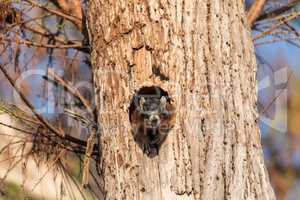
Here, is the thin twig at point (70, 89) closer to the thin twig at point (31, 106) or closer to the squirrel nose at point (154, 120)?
the thin twig at point (31, 106)

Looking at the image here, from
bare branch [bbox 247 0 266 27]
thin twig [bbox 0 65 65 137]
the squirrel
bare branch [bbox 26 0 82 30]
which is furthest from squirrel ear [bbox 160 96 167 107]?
bare branch [bbox 247 0 266 27]

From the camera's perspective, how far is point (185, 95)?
1952mm

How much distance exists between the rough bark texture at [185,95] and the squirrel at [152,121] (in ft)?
0.08

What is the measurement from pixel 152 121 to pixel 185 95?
0.15 metres

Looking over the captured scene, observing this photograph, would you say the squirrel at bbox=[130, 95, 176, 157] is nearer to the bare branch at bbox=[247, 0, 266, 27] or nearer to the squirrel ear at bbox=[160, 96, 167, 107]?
the squirrel ear at bbox=[160, 96, 167, 107]

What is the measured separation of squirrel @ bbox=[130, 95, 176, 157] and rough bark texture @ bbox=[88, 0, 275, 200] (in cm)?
2

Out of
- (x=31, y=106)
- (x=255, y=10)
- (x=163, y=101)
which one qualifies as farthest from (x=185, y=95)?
(x=255, y=10)

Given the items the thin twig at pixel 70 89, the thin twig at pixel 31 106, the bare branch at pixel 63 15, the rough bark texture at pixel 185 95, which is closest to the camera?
the rough bark texture at pixel 185 95

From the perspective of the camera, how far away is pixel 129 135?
77.5 inches

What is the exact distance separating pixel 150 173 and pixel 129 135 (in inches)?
6.2

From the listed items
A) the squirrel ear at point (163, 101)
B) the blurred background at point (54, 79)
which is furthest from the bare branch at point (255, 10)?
the squirrel ear at point (163, 101)

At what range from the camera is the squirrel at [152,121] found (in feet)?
6.30

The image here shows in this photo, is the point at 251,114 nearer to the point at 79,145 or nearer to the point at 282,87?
the point at 282,87

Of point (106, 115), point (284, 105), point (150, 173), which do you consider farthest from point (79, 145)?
point (284, 105)
